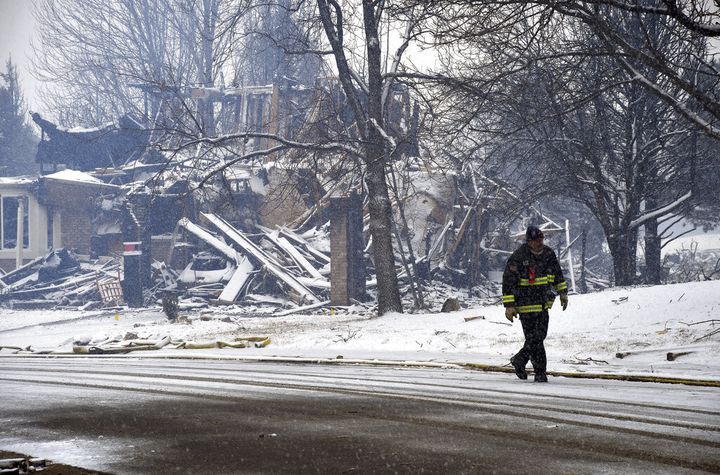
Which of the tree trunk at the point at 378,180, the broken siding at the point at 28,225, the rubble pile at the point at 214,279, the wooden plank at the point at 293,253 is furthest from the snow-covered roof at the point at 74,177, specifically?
the tree trunk at the point at 378,180

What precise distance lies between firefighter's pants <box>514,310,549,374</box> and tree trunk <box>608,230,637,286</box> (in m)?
14.3

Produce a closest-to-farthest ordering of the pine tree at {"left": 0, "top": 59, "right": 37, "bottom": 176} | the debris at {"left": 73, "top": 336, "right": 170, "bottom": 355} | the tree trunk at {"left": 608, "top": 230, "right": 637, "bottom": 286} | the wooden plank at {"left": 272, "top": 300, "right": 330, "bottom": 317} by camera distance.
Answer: the debris at {"left": 73, "top": 336, "right": 170, "bottom": 355}
the tree trunk at {"left": 608, "top": 230, "right": 637, "bottom": 286}
the wooden plank at {"left": 272, "top": 300, "right": 330, "bottom": 317}
the pine tree at {"left": 0, "top": 59, "right": 37, "bottom": 176}

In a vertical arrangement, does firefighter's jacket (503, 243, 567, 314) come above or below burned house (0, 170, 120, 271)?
below

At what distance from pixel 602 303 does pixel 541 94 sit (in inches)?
223

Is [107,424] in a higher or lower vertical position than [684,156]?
lower

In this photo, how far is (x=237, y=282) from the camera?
30203 millimetres

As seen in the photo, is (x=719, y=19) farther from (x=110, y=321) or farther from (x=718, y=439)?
(x=110, y=321)

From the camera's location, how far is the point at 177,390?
28.8ft

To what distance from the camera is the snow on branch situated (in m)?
22.5

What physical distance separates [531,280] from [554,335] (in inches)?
213

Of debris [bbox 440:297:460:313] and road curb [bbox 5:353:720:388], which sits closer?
road curb [bbox 5:353:720:388]

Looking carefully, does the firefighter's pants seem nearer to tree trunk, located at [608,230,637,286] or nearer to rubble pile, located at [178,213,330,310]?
tree trunk, located at [608,230,637,286]

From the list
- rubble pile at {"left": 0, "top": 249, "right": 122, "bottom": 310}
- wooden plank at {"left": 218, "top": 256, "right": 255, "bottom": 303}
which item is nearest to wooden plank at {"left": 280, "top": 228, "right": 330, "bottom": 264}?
wooden plank at {"left": 218, "top": 256, "right": 255, "bottom": 303}

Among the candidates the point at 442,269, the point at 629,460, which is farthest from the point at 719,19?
the point at 442,269
